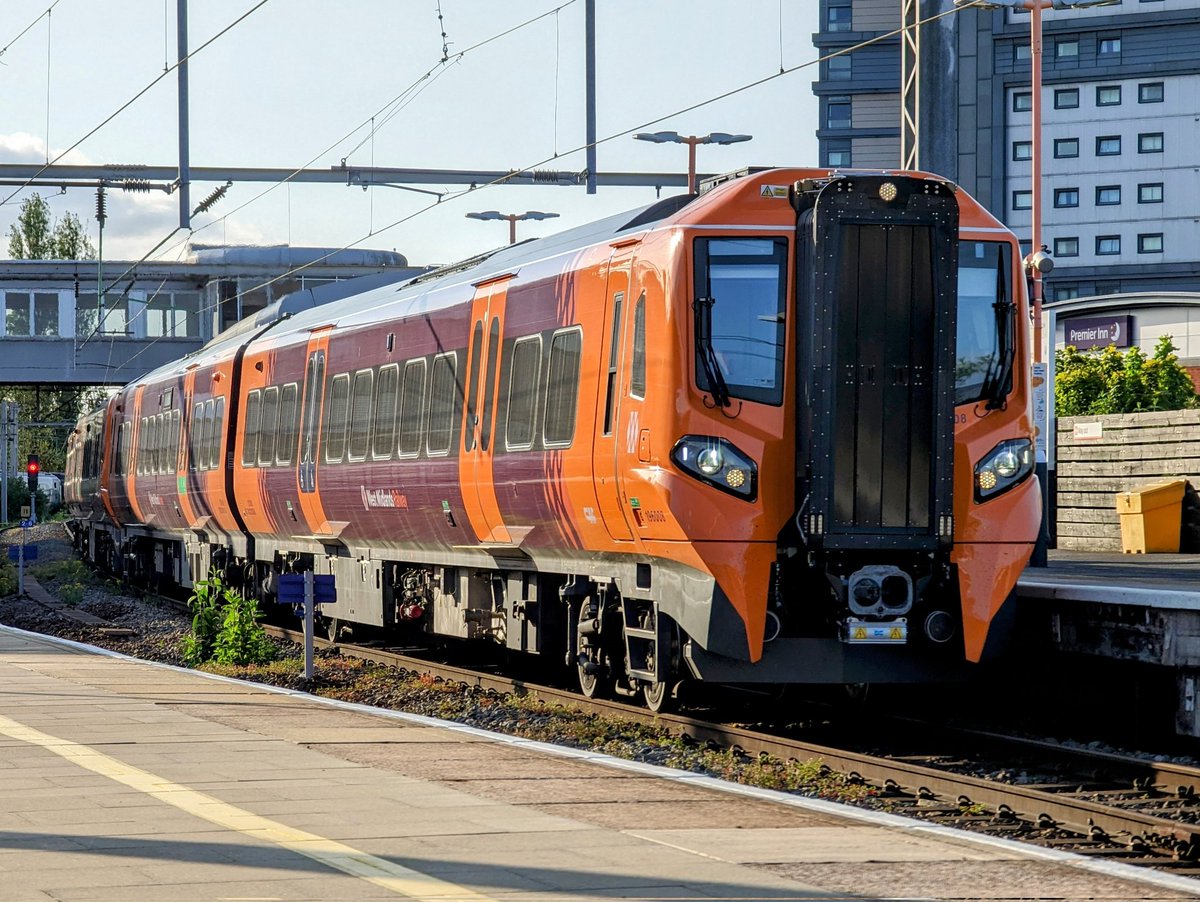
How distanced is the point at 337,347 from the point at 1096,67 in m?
76.2

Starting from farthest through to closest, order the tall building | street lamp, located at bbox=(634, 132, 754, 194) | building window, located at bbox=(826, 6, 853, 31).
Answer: building window, located at bbox=(826, 6, 853, 31) → the tall building → street lamp, located at bbox=(634, 132, 754, 194)

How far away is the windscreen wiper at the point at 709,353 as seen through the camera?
11164mm

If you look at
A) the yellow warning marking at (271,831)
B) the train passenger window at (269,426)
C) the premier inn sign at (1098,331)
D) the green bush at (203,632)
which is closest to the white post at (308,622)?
the green bush at (203,632)

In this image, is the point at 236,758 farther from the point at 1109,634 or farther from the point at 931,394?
the point at 1109,634

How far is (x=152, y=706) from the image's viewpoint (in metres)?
12.8

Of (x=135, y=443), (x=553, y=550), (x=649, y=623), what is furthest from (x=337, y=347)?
(x=135, y=443)

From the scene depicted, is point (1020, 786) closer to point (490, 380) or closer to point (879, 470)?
point (879, 470)

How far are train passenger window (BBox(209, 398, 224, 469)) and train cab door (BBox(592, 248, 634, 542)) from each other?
1280 cm

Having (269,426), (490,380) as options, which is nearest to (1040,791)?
(490,380)

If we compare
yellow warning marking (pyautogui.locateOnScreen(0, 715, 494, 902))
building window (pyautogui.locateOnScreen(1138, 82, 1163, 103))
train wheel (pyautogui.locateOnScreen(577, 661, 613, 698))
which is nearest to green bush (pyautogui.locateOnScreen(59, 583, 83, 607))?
train wheel (pyautogui.locateOnScreen(577, 661, 613, 698))

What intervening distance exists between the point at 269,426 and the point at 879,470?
12.1 m

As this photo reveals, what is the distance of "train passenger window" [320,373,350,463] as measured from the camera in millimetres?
18781

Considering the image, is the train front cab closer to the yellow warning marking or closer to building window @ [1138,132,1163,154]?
the yellow warning marking

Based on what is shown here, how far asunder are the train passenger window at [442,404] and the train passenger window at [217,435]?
870 cm
